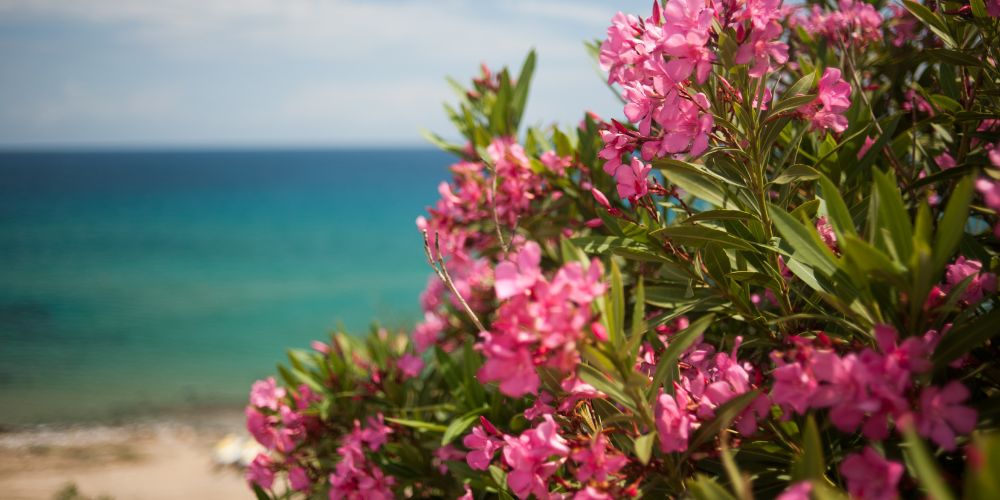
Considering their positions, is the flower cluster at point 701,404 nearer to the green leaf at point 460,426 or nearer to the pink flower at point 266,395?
the green leaf at point 460,426

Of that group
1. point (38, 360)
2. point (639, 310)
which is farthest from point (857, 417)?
point (38, 360)

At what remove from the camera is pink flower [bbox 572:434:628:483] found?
0.80 m

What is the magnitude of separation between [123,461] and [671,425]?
7.76 m

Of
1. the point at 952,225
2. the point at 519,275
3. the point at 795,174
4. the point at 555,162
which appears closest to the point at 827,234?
the point at 795,174

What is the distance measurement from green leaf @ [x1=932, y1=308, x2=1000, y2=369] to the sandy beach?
614 cm

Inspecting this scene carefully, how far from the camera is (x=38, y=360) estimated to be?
10.6 metres

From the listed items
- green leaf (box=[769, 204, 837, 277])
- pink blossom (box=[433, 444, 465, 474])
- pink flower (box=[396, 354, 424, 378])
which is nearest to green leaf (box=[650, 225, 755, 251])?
green leaf (box=[769, 204, 837, 277])

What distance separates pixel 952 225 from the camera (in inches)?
28.1

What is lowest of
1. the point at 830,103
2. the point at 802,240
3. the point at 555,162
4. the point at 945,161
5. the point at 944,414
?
the point at 944,414

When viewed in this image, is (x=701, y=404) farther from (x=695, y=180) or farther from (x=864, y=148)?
(x=864, y=148)

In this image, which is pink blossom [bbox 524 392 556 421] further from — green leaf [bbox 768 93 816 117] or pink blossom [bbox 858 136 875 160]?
pink blossom [bbox 858 136 875 160]

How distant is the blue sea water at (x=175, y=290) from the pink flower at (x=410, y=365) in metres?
0.73

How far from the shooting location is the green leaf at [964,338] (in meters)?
0.73

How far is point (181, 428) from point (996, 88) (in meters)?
8.94
